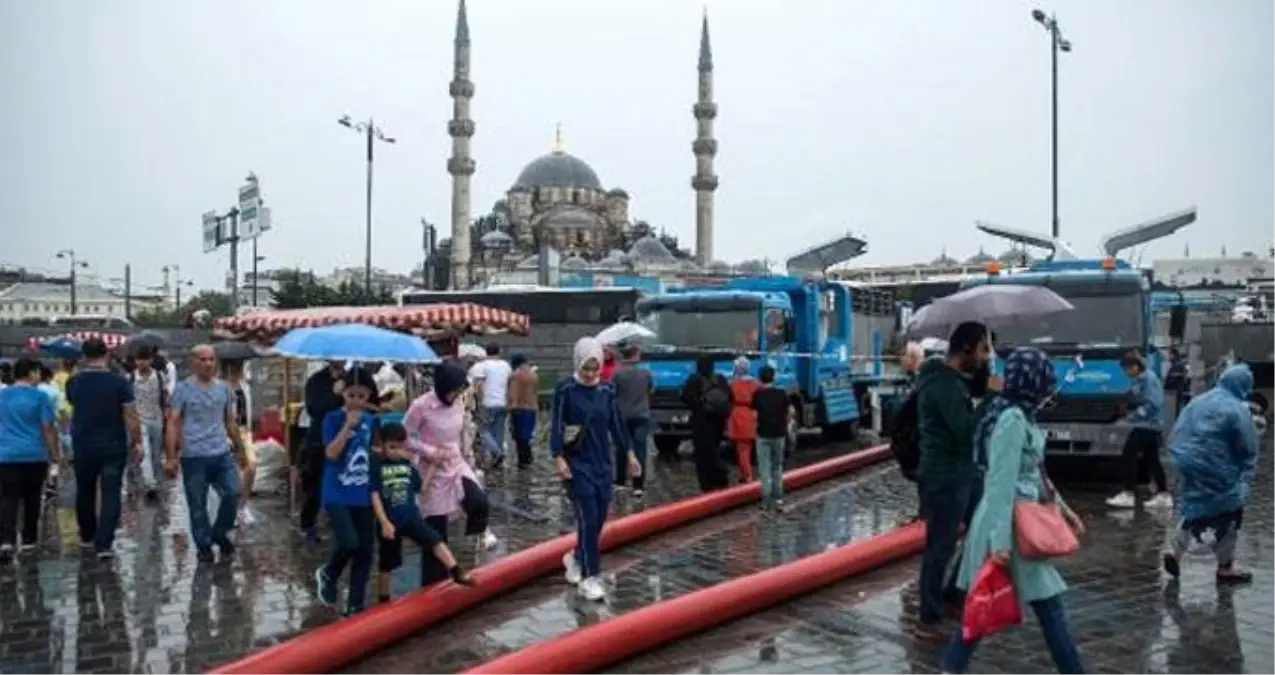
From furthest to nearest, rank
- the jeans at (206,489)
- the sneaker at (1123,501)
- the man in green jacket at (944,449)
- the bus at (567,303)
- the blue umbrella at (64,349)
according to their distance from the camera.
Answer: the bus at (567,303)
the blue umbrella at (64,349)
the sneaker at (1123,501)
the jeans at (206,489)
the man in green jacket at (944,449)

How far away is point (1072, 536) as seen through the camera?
5.30 m

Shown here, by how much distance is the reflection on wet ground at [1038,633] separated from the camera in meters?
6.23

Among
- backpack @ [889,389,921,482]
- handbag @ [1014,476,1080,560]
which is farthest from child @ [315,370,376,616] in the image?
handbag @ [1014,476,1080,560]

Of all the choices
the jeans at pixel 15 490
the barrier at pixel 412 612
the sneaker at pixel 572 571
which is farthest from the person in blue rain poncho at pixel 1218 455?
the jeans at pixel 15 490

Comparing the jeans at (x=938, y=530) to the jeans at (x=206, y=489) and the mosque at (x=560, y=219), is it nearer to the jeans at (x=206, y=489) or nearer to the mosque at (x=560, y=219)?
the jeans at (x=206, y=489)

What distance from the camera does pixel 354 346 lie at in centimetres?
887

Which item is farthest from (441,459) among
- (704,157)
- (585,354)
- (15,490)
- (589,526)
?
(704,157)

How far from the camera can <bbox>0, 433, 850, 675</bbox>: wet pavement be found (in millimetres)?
6609

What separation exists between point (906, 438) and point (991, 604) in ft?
9.17

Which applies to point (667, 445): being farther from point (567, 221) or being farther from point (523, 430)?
point (567, 221)

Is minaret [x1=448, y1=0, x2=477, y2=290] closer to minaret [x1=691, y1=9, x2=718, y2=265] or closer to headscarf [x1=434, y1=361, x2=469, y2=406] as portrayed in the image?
minaret [x1=691, y1=9, x2=718, y2=265]

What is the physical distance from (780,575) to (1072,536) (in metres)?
2.64

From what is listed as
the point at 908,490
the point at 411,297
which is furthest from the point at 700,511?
the point at 411,297

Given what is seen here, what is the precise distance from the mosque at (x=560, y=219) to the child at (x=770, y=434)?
197 ft
